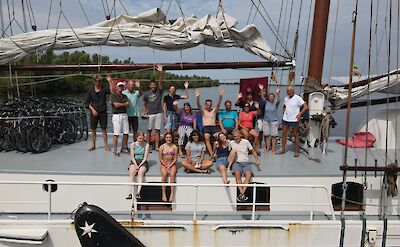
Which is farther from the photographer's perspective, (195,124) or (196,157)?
(195,124)

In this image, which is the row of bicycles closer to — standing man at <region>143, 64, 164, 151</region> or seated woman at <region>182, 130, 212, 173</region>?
standing man at <region>143, 64, 164, 151</region>

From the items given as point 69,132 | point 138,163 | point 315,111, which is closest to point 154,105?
point 138,163

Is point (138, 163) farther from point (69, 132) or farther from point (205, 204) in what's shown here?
point (69, 132)

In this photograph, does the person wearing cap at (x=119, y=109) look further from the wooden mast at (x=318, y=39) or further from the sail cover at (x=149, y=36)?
the wooden mast at (x=318, y=39)

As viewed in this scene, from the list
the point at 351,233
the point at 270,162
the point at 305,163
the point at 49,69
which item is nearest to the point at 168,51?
the point at 49,69

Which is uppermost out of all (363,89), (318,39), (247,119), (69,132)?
(318,39)

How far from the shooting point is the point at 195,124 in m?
8.25

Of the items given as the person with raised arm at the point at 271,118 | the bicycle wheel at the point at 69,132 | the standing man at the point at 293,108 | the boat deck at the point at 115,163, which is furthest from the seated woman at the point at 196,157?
the bicycle wheel at the point at 69,132

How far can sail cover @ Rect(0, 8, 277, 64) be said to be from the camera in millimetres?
8492

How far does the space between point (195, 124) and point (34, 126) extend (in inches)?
146


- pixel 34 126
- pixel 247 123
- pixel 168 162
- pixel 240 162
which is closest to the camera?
pixel 168 162

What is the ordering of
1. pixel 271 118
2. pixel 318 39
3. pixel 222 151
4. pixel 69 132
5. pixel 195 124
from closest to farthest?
pixel 222 151
pixel 195 124
pixel 271 118
pixel 69 132
pixel 318 39

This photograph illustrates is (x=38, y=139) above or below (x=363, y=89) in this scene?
below

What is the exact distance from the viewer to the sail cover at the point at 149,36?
8.49 meters
